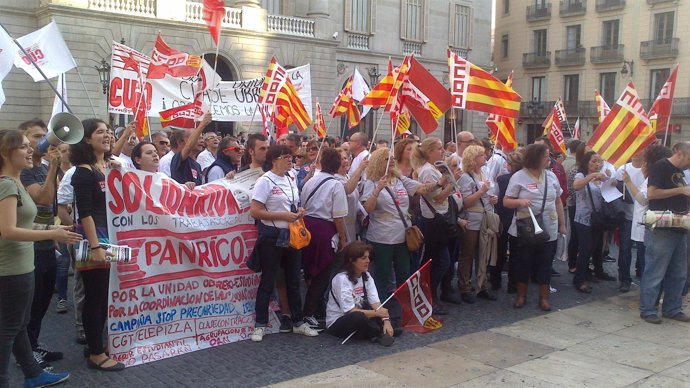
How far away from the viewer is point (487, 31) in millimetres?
39594

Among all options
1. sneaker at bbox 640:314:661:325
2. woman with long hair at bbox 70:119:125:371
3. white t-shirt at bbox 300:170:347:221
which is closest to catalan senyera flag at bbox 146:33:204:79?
white t-shirt at bbox 300:170:347:221

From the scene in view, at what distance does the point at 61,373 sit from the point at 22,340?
61 centimetres

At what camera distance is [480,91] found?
27.4 ft

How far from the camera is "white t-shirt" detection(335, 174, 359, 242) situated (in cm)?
690

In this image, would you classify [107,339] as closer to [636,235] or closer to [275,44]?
[636,235]

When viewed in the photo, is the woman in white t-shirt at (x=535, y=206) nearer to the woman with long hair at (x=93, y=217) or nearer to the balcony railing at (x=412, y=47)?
the woman with long hair at (x=93, y=217)

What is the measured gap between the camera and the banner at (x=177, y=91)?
9.52 meters

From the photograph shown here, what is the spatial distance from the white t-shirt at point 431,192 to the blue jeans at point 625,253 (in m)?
2.97

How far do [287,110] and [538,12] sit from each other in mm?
41778

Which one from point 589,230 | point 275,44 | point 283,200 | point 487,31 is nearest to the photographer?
point 283,200

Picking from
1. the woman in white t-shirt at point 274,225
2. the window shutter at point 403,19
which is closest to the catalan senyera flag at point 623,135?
the woman in white t-shirt at point 274,225

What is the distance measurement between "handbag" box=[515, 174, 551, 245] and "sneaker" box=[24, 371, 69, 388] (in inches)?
194

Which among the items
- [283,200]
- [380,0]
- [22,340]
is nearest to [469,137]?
[283,200]

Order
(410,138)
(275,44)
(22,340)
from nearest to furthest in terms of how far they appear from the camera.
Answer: (22,340)
(410,138)
(275,44)
